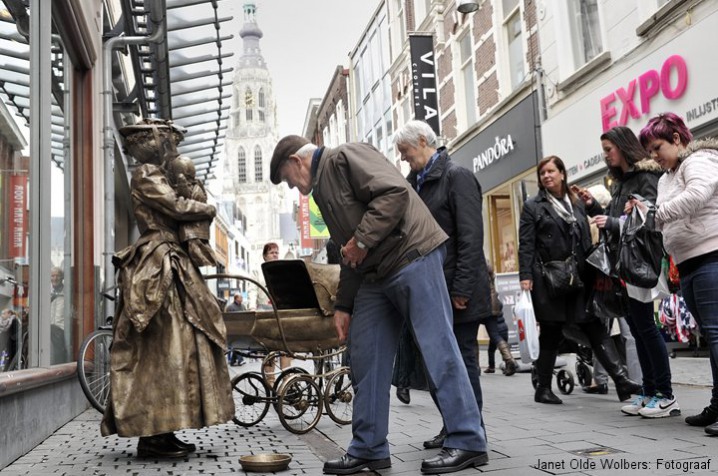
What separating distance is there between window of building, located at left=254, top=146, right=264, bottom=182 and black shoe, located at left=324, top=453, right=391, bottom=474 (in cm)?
14908

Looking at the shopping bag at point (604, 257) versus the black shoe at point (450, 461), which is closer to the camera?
the black shoe at point (450, 461)

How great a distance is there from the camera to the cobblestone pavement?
3.58 m

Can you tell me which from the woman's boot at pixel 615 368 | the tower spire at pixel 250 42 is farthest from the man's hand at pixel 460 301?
the tower spire at pixel 250 42

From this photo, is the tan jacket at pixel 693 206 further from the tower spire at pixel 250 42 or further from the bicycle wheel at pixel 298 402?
the tower spire at pixel 250 42

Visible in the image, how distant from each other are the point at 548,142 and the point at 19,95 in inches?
442

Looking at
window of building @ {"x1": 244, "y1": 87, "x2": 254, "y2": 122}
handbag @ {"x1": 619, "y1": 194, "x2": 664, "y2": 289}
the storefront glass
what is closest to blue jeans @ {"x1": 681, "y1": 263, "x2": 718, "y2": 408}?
handbag @ {"x1": 619, "y1": 194, "x2": 664, "y2": 289}

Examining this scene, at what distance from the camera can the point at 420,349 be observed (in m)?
3.72

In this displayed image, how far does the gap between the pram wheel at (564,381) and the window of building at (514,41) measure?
417 inches

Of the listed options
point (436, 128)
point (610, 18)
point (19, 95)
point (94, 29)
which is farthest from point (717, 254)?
point (436, 128)

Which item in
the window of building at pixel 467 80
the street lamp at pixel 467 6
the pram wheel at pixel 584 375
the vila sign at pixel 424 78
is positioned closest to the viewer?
the pram wheel at pixel 584 375

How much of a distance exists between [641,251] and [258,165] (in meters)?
150

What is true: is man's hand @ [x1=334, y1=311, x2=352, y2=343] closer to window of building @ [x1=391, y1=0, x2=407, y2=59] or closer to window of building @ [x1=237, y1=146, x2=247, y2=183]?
window of building @ [x1=391, y1=0, x2=407, y2=59]

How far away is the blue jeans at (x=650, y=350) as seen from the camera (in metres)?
4.98

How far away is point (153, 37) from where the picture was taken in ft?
31.1
